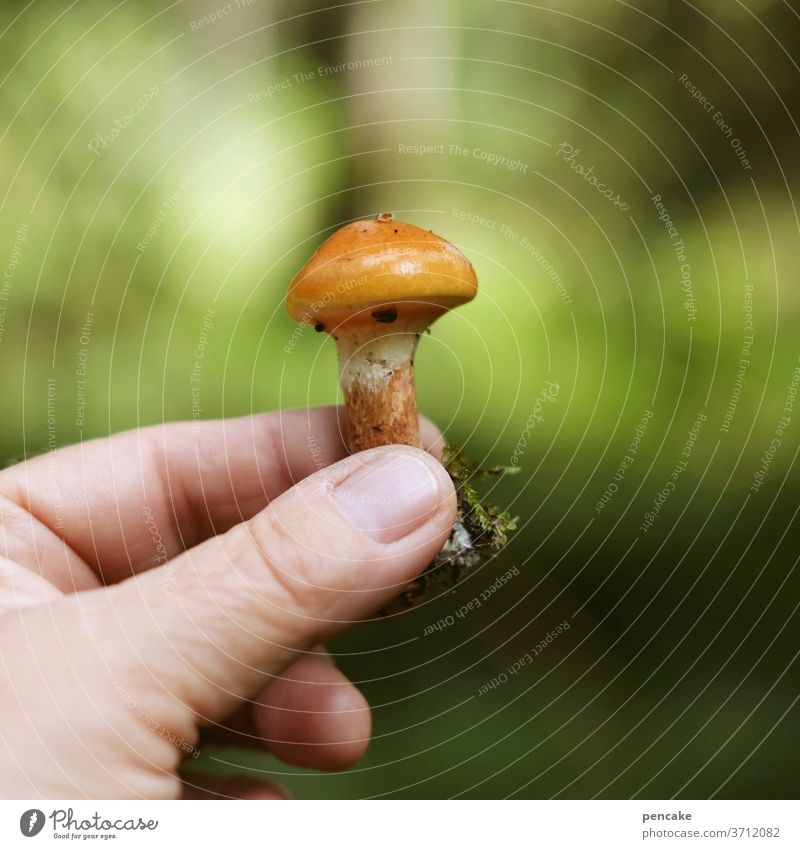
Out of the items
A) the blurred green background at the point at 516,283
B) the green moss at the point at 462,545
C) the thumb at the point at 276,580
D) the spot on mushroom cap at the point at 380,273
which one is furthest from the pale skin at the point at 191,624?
the blurred green background at the point at 516,283

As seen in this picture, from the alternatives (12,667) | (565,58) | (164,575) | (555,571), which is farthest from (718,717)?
(565,58)

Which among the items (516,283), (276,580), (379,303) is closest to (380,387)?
(379,303)

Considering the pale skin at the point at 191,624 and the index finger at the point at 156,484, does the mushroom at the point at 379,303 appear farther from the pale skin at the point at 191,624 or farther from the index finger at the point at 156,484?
the index finger at the point at 156,484

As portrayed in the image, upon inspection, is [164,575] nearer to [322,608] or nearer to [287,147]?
[322,608]

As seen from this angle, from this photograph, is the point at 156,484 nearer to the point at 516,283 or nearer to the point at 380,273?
the point at 380,273

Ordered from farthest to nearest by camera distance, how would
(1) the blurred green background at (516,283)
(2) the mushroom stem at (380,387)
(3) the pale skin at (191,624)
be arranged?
1. (1) the blurred green background at (516,283)
2. (2) the mushroom stem at (380,387)
3. (3) the pale skin at (191,624)
